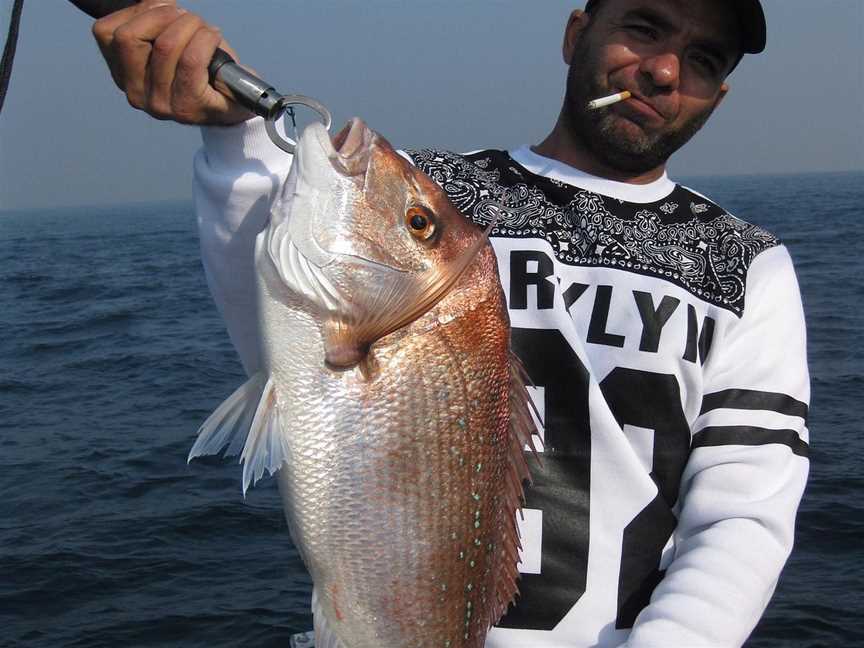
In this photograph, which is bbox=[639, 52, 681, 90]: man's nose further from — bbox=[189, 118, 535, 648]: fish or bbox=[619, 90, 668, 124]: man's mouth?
bbox=[189, 118, 535, 648]: fish

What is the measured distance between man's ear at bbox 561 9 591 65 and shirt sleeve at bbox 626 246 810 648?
891 mm

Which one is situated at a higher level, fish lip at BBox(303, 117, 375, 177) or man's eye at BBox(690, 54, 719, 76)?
man's eye at BBox(690, 54, 719, 76)

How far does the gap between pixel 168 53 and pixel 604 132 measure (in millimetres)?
1401

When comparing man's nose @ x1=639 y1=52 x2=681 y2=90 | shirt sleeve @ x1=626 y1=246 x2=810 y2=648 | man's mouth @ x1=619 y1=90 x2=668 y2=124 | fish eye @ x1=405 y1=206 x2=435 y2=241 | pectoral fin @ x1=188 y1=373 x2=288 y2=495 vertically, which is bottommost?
shirt sleeve @ x1=626 y1=246 x2=810 y2=648

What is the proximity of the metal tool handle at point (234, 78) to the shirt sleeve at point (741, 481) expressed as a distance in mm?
1439

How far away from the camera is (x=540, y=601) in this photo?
7.39 feet

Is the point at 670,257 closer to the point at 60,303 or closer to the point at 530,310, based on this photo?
the point at 530,310

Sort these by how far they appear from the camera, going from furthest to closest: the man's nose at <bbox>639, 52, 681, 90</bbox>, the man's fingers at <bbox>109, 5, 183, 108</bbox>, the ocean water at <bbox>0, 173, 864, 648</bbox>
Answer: the ocean water at <bbox>0, 173, 864, 648</bbox>, the man's nose at <bbox>639, 52, 681, 90</bbox>, the man's fingers at <bbox>109, 5, 183, 108</bbox>

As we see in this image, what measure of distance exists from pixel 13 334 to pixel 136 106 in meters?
15.1

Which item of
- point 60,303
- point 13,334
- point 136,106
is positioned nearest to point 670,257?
point 136,106

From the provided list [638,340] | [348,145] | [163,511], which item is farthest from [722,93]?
[163,511]

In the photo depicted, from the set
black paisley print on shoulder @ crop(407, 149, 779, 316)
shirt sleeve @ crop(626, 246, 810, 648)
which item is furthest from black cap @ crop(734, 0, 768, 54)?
shirt sleeve @ crop(626, 246, 810, 648)

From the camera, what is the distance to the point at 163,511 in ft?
24.0

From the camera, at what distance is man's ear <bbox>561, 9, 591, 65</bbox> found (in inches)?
106
